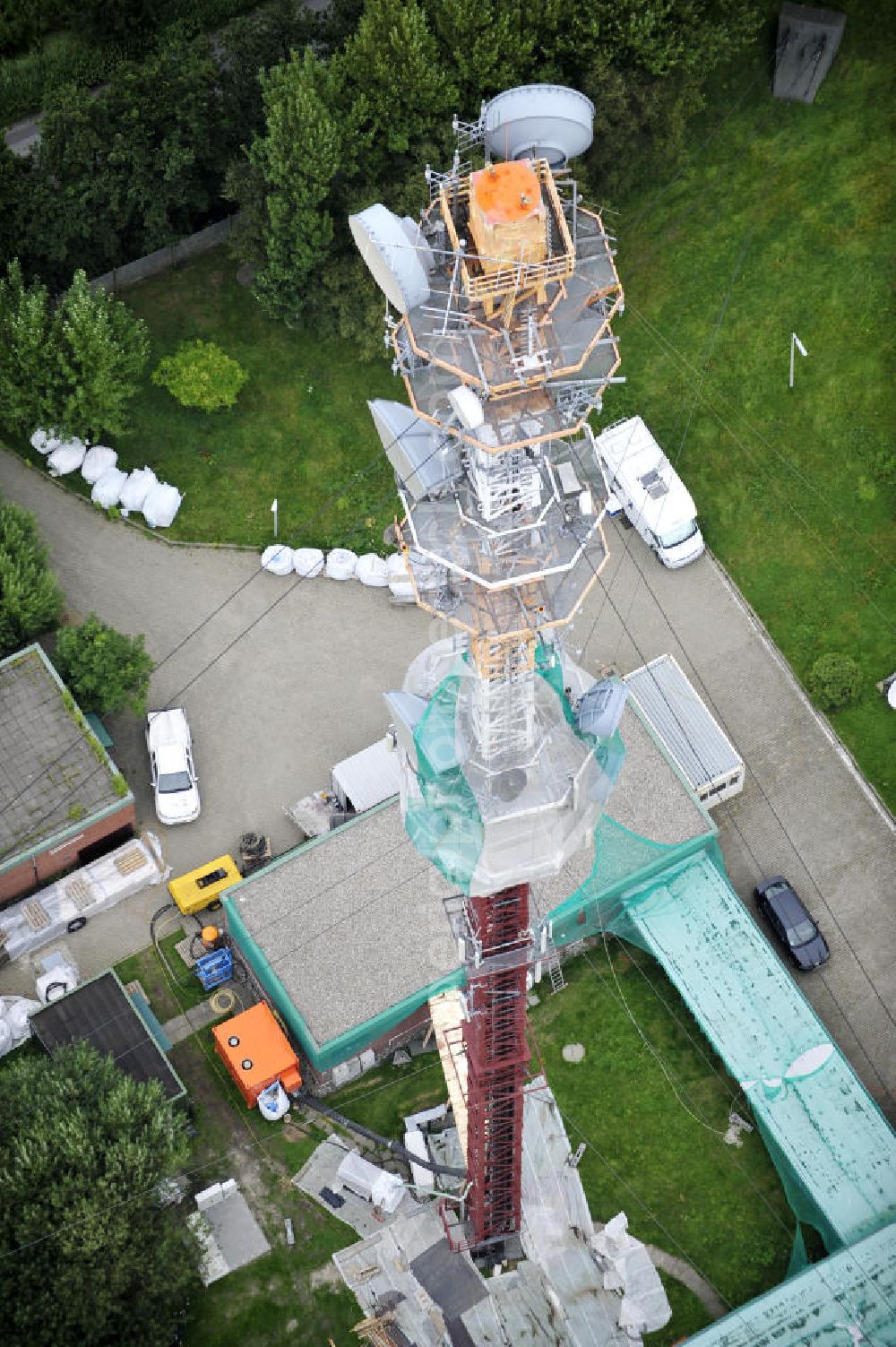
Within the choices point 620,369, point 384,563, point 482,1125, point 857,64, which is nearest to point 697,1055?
point 482,1125

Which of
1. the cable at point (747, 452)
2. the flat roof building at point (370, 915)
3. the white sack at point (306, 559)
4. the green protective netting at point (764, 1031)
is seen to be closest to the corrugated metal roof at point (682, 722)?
the flat roof building at point (370, 915)

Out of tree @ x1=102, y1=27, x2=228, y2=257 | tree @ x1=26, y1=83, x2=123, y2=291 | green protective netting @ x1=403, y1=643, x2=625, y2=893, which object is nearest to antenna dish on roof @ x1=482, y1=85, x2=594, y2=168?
green protective netting @ x1=403, y1=643, x2=625, y2=893

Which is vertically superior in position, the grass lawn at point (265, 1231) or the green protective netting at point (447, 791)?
the green protective netting at point (447, 791)

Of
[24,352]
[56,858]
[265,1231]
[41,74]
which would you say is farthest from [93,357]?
[265,1231]

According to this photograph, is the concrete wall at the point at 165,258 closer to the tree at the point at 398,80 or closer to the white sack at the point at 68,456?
the white sack at the point at 68,456

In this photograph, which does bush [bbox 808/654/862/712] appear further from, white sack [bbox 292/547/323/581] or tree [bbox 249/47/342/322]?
tree [bbox 249/47/342/322]

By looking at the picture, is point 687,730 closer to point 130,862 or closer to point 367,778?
point 367,778
